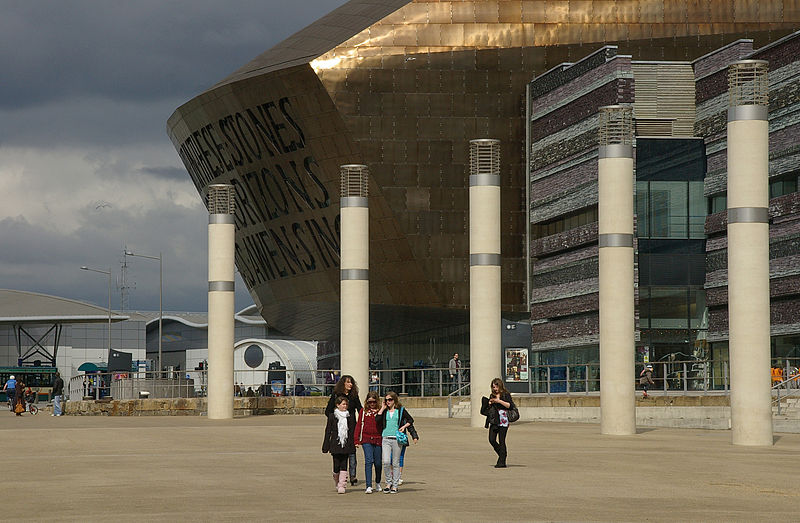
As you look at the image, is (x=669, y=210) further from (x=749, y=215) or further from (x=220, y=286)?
(x=749, y=215)

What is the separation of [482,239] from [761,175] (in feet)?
36.6

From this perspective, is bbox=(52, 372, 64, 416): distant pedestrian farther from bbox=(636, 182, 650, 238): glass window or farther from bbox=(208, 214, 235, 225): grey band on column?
bbox=(636, 182, 650, 238): glass window

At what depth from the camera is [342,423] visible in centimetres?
1848

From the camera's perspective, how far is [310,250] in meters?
63.4

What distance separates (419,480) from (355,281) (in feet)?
75.6

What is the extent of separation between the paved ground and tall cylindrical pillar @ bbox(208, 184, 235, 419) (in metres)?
11.7

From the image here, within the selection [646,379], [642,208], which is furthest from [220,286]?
[642,208]

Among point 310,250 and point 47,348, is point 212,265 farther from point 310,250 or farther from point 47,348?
point 47,348

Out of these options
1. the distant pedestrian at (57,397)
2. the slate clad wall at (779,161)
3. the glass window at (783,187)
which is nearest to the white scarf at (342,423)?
the slate clad wall at (779,161)

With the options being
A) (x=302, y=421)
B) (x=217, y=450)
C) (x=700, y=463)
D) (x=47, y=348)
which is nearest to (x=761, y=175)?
(x=700, y=463)

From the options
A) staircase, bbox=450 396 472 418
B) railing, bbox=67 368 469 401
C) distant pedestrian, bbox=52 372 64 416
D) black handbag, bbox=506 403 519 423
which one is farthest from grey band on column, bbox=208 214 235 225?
black handbag, bbox=506 403 519 423

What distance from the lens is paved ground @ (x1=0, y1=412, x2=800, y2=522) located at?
1569 cm

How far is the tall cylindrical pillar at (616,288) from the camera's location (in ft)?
114

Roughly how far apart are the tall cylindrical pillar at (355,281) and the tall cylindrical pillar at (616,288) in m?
10.1
